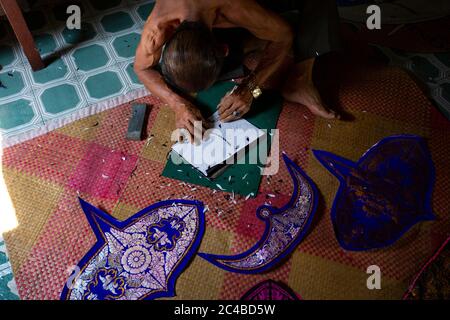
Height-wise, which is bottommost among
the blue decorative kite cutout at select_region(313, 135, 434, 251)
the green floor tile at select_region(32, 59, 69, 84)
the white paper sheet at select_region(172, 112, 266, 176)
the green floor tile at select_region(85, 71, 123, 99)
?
the blue decorative kite cutout at select_region(313, 135, 434, 251)

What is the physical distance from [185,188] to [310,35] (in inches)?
32.5

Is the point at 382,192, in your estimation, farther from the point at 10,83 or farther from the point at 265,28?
the point at 10,83

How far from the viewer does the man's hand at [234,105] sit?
1.51 metres

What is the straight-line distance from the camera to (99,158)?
1520 mm

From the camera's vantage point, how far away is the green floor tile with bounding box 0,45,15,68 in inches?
72.4

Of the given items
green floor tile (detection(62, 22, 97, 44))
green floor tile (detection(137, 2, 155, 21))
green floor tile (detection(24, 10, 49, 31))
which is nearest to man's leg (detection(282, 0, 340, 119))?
green floor tile (detection(137, 2, 155, 21))

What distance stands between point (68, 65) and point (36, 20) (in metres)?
0.42

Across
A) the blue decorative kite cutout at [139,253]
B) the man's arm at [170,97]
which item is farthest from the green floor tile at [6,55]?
the blue decorative kite cutout at [139,253]

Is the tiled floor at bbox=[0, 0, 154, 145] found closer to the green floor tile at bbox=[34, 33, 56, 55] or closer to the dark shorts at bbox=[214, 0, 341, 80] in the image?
the green floor tile at bbox=[34, 33, 56, 55]

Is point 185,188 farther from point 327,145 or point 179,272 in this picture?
point 327,145

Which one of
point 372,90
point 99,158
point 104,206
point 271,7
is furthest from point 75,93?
point 372,90

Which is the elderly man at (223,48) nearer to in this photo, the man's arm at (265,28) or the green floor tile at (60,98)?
the man's arm at (265,28)

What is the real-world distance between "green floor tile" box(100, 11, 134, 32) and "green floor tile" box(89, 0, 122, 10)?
8 centimetres

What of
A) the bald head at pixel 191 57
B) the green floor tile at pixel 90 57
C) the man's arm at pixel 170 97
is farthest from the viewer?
the green floor tile at pixel 90 57
